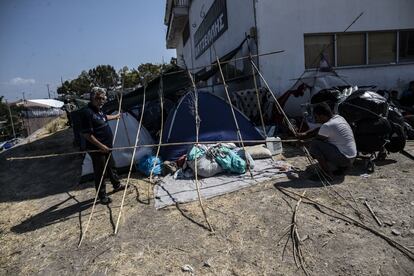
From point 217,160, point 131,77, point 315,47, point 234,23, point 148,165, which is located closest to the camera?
point 217,160

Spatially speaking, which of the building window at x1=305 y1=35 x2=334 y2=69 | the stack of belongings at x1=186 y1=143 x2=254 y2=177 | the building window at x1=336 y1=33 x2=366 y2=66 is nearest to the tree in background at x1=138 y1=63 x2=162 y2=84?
the stack of belongings at x1=186 y1=143 x2=254 y2=177

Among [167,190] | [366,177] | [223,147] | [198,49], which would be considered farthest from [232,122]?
[198,49]

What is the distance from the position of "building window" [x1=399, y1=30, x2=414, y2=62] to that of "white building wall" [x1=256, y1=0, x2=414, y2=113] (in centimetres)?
40

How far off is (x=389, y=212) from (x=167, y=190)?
10.0 ft

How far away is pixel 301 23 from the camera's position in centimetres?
862

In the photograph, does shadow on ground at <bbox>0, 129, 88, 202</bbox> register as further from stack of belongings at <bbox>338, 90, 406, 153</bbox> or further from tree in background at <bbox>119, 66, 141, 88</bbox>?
stack of belongings at <bbox>338, 90, 406, 153</bbox>

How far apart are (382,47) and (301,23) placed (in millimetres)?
2753

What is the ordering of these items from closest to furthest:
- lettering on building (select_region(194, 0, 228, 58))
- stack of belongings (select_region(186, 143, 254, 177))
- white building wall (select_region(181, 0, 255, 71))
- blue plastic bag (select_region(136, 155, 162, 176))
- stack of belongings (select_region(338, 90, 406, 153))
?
1. stack of belongings (select_region(338, 90, 406, 153))
2. stack of belongings (select_region(186, 143, 254, 177))
3. blue plastic bag (select_region(136, 155, 162, 176))
4. white building wall (select_region(181, 0, 255, 71))
5. lettering on building (select_region(194, 0, 228, 58))

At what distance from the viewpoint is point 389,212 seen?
3682 millimetres

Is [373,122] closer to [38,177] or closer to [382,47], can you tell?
[382,47]

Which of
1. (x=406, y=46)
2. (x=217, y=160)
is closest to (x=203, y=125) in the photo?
(x=217, y=160)

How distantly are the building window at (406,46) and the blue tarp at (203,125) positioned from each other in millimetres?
5861

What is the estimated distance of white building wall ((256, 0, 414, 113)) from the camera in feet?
27.8

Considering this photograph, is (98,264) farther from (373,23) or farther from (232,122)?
(373,23)
